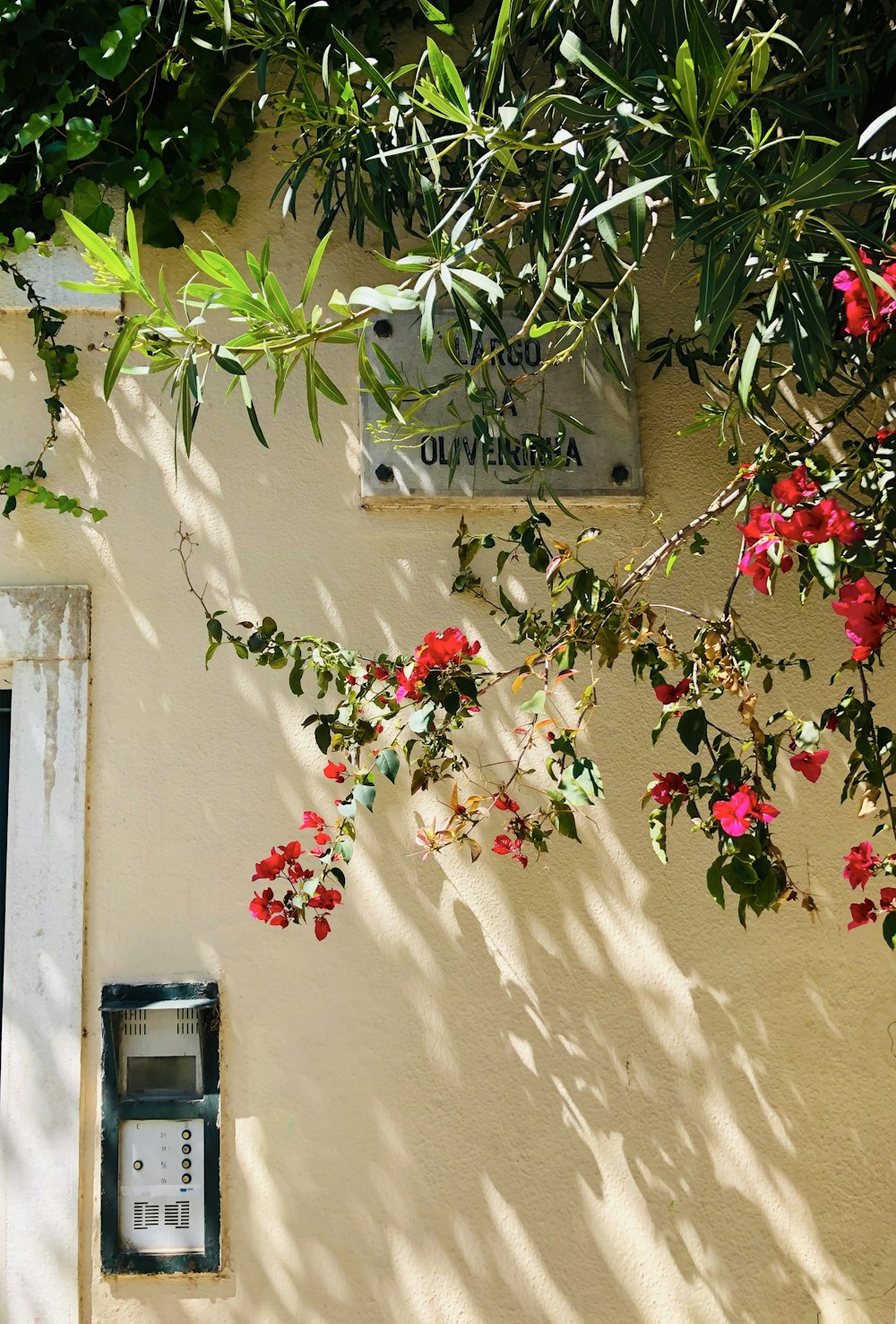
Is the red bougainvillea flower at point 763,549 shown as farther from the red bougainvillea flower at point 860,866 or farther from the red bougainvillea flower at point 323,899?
the red bougainvillea flower at point 323,899

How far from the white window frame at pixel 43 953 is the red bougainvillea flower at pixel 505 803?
87 cm

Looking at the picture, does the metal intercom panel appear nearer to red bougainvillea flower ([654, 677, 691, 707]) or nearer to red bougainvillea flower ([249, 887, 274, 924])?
red bougainvillea flower ([249, 887, 274, 924])

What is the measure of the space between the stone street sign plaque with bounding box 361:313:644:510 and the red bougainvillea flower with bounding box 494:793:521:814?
68 cm

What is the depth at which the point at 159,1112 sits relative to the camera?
219 cm

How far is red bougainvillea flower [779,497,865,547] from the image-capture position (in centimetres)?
159

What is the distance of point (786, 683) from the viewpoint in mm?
2463

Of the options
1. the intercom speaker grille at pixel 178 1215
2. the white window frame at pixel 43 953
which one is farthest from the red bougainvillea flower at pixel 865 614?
the intercom speaker grille at pixel 178 1215

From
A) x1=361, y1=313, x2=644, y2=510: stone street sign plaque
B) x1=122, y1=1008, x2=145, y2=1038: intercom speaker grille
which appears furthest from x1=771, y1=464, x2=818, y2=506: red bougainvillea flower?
x1=122, y1=1008, x2=145, y2=1038: intercom speaker grille

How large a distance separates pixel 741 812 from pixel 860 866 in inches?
12.3

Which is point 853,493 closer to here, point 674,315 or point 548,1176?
point 674,315

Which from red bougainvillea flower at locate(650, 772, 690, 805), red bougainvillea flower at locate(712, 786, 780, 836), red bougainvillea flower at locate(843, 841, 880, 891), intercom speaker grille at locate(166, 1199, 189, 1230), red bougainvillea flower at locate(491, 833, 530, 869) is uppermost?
red bougainvillea flower at locate(491, 833, 530, 869)

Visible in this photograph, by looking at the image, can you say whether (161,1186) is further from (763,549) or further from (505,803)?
(763,549)

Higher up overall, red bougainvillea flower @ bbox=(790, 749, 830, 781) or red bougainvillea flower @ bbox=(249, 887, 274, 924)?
red bougainvillea flower @ bbox=(790, 749, 830, 781)

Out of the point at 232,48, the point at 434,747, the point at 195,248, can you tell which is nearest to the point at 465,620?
the point at 434,747
